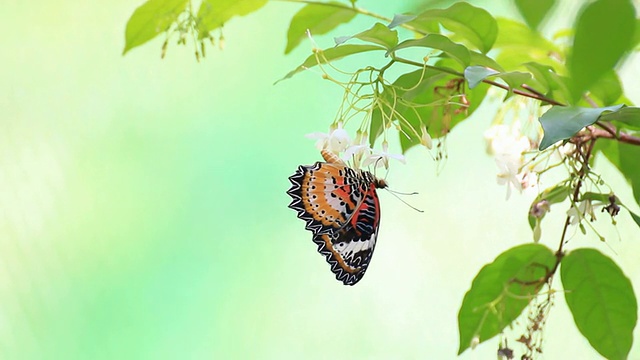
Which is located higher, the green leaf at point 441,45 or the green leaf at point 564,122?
the green leaf at point 441,45

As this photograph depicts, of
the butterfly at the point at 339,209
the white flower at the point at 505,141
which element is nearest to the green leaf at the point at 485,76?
the butterfly at the point at 339,209

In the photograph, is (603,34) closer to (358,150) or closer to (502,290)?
(358,150)

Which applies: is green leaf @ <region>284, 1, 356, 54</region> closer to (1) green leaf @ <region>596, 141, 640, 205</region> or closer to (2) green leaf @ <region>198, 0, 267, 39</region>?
(2) green leaf @ <region>198, 0, 267, 39</region>

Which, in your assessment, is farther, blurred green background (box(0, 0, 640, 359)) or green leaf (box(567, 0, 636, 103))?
blurred green background (box(0, 0, 640, 359))

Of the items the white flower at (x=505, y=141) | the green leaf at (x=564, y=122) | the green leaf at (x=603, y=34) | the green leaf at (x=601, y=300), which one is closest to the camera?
the green leaf at (x=603, y=34)

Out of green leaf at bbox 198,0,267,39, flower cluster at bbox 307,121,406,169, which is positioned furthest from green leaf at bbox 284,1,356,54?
flower cluster at bbox 307,121,406,169

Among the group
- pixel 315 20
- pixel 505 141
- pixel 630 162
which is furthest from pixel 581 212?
pixel 315 20

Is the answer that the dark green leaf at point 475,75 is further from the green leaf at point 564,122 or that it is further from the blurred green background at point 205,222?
the blurred green background at point 205,222
